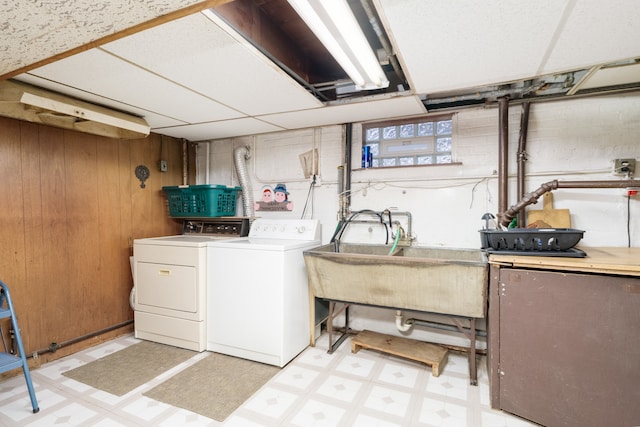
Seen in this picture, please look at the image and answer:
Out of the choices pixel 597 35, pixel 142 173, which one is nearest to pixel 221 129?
pixel 142 173

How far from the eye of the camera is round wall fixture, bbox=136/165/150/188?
3324 millimetres

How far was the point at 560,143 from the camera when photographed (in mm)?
2457

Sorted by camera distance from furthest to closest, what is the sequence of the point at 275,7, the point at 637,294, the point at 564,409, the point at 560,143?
the point at 560,143
the point at 275,7
the point at 564,409
the point at 637,294

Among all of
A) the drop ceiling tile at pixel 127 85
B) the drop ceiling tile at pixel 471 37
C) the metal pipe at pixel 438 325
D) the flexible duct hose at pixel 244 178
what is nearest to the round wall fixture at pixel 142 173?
the drop ceiling tile at pixel 127 85

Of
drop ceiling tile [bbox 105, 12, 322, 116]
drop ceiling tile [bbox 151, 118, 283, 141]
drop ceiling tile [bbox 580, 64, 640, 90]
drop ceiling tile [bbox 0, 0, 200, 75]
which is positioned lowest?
drop ceiling tile [bbox 0, 0, 200, 75]

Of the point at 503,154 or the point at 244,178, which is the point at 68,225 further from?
the point at 503,154

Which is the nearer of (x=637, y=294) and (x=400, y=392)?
(x=637, y=294)

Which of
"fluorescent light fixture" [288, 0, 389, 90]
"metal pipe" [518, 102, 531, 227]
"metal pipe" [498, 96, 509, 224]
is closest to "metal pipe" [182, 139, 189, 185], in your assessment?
"fluorescent light fixture" [288, 0, 389, 90]

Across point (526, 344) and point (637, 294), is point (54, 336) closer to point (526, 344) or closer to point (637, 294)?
point (526, 344)

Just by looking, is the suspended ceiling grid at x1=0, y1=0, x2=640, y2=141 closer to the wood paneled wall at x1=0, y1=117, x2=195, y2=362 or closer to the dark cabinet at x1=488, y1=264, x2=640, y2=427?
the wood paneled wall at x1=0, y1=117, x2=195, y2=362

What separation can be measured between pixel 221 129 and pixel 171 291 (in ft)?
5.75

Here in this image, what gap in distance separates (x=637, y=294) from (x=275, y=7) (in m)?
2.52

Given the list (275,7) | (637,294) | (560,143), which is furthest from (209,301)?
(560,143)

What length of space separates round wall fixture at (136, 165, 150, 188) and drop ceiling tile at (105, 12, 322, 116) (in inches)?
58.4
